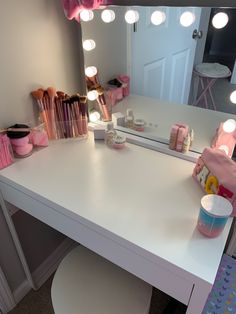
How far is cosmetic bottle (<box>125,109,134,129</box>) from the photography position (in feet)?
3.77

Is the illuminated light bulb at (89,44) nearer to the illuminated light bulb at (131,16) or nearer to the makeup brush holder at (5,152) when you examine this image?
the illuminated light bulb at (131,16)

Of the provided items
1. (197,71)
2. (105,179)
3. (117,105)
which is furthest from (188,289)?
(117,105)

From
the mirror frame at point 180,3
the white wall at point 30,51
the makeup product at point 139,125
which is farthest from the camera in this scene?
the makeup product at point 139,125

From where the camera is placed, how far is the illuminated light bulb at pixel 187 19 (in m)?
0.83

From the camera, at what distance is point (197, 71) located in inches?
35.9

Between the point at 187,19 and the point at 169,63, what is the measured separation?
168mm

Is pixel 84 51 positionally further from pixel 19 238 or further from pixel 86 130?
pixel 19 238

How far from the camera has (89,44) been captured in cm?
109

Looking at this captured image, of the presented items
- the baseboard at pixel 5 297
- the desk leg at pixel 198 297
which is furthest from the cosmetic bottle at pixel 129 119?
the baseboard at pixel 5 297

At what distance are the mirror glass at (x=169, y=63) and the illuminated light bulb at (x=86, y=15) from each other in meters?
0.02

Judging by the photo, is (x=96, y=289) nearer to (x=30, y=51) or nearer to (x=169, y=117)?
(x=169, y=117)

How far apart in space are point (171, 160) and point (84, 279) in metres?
0.54

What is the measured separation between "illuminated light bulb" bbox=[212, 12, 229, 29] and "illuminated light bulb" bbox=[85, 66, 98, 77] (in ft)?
1.77

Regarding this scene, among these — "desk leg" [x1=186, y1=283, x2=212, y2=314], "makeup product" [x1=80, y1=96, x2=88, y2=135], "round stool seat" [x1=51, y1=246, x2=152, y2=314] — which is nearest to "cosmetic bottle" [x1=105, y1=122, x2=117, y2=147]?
"makeup product" [x1=80, y1=96, x2=88, y2=135]
